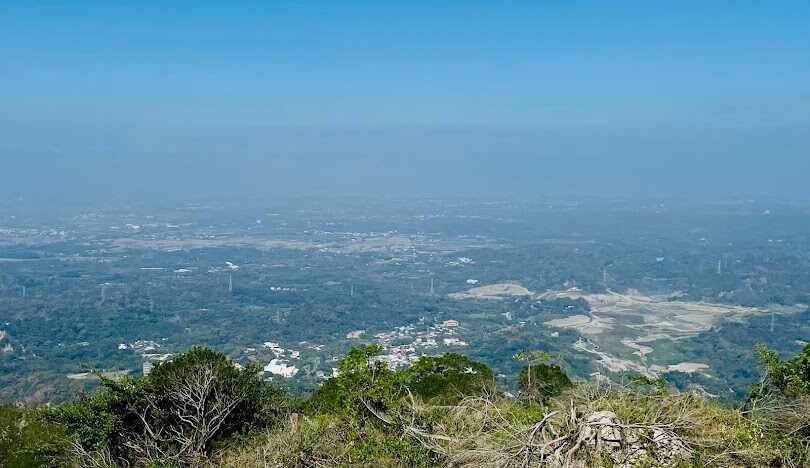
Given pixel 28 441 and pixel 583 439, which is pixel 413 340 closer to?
pixel 28 441

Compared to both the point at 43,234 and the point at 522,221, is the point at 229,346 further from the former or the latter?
the point at 522,221

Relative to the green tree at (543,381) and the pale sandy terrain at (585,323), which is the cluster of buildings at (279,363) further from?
the green tree at (543,381)

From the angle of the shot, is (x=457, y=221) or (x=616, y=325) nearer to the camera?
(x=616, y=325)

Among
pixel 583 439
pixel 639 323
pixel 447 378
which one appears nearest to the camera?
pixel 583 439

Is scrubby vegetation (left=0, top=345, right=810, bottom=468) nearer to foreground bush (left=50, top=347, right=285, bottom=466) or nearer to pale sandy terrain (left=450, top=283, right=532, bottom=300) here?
foreground bush (left=50, top=347, right=285, bottom=466)

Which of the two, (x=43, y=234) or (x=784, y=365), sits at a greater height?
(x=784, y=365)

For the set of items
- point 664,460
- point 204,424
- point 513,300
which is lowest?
point 513,300

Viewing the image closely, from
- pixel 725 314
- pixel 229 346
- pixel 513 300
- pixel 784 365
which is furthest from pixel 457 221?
pixel 784 365

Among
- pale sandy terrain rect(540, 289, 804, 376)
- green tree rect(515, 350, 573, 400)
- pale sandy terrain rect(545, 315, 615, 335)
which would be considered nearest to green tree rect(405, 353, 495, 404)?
green tree rect(515, 350, 573, 400)

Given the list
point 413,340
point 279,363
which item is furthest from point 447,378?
point 413,340
